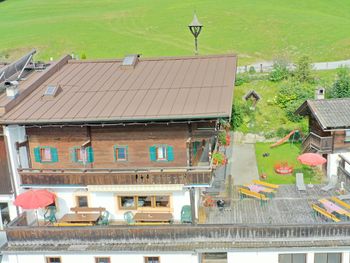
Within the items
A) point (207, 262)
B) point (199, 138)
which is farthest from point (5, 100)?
point (207, 262)

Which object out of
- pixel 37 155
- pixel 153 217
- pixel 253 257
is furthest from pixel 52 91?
pixel 253 257

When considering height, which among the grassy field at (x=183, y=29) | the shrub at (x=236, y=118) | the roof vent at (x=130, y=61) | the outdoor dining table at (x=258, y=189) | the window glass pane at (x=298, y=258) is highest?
the grassy field at (x=183, y=29)

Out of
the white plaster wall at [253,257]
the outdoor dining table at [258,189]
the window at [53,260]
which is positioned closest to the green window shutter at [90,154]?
the window at [53,260]

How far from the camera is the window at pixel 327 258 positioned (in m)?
23.2

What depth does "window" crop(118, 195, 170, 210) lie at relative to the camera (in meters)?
25.5

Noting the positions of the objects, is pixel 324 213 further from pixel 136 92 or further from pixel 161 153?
pixel 136 92

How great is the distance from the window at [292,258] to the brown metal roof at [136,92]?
780 centimetres

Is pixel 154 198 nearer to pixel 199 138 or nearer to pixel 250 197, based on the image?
pixel 199 138

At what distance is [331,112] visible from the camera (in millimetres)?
33906

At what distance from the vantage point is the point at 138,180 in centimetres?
2398

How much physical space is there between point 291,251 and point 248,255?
2096 millimetres

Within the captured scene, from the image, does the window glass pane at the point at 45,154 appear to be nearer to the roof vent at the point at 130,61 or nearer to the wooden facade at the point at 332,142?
the roof vent at the point at 130,61

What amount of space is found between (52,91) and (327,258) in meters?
17.2

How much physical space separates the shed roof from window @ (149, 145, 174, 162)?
522 inches
